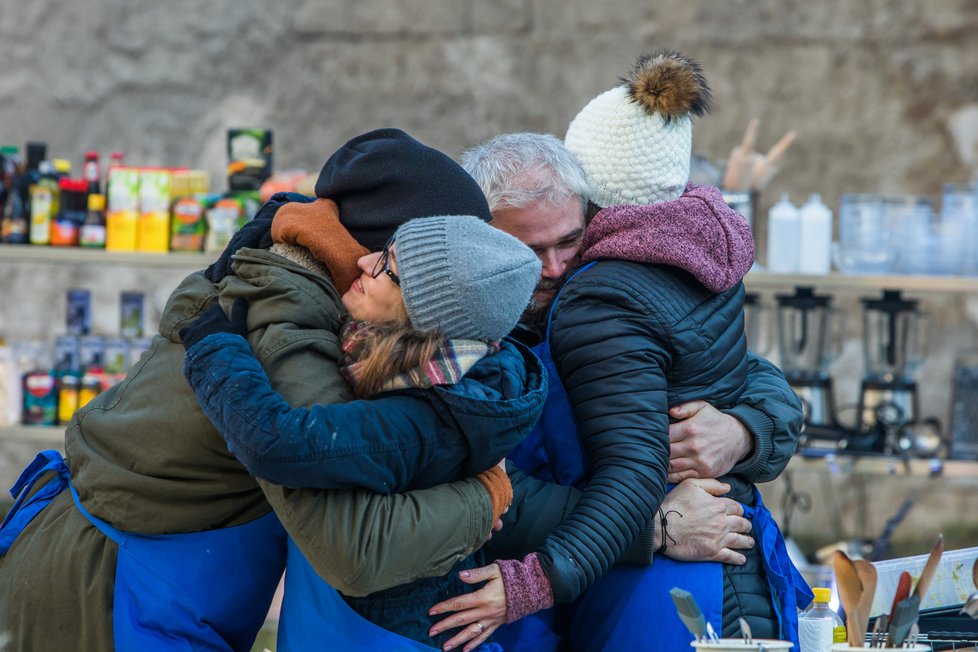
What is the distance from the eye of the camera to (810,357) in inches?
148

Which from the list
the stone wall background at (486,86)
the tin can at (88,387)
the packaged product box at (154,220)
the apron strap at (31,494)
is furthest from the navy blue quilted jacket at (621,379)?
the stone wall background at (486,86)

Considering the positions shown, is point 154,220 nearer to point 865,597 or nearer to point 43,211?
point 43,211

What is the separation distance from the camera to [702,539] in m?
1.70

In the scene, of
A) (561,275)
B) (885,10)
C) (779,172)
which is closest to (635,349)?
(561,275)

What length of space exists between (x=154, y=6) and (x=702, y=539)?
3654 millimetres

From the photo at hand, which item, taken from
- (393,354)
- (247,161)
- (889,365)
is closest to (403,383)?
(393,354)

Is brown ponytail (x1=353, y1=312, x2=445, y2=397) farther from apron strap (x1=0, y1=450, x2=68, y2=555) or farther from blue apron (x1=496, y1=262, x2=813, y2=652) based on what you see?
apron strap (x1=0, y1=450, x2=68, y2=555)

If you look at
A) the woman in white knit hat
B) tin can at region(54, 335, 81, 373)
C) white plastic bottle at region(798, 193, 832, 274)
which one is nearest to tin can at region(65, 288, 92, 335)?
tin can at region(54, 335, 81, 373)

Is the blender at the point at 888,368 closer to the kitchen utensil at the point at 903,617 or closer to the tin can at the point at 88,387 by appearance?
the kitchen utensil at the point at 903,617

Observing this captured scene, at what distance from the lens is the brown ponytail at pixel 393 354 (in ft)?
4.50

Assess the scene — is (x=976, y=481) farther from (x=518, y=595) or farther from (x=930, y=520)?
(x=518, y=595)

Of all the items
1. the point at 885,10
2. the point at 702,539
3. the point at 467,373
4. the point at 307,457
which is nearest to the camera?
the point at 307,457

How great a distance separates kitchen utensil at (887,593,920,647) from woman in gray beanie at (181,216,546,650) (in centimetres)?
50

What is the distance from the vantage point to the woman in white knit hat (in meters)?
1.56
